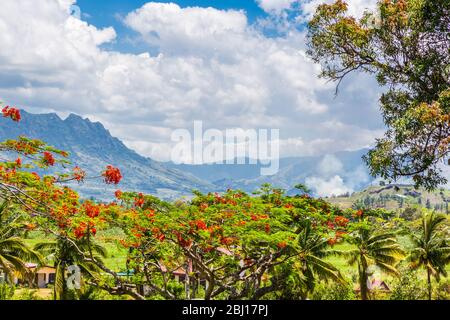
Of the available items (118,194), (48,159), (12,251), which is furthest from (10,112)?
(12,251)

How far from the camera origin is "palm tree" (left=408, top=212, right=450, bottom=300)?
1417 inches

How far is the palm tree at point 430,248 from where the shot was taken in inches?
1417

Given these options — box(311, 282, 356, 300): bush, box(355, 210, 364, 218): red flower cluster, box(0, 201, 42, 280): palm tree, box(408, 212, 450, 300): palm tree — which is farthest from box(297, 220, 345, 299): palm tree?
box(0, 201, 42, 280): palm tree

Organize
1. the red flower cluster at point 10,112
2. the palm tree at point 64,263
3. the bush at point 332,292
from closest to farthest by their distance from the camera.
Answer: the red flower cluster at point 10,112, the palm tree at point 64,263, the bush at point 332,292

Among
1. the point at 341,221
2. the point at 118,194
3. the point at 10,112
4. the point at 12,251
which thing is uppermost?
the point at 10,112

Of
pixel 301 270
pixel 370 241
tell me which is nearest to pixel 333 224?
pixel 301 270

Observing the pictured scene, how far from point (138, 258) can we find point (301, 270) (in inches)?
483

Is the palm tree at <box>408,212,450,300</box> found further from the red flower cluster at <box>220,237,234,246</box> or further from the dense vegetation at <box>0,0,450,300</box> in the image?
the red flower cluster at <box>220,237,234,246</box>

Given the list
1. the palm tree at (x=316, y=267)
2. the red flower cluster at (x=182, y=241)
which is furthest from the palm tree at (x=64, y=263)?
the palm tree at (x=316, y=267)

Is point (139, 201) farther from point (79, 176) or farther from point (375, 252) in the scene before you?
point (375, 252)

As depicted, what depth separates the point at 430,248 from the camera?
36031 millimetres

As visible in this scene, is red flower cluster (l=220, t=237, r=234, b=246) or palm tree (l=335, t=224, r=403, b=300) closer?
red flower cluster (l=220, t=237, r=234, b=246)

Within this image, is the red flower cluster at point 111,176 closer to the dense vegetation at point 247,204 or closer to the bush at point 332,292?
the dense vegetation at point 247,204

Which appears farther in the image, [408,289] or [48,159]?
[408,289]
